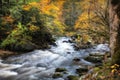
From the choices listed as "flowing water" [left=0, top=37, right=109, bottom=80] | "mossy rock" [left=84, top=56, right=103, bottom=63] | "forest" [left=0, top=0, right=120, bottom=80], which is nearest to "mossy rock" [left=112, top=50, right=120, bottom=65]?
"forest" [left=0, top=0, right=120, bottom=80]

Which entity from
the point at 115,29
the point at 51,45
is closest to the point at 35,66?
the point at 115,29

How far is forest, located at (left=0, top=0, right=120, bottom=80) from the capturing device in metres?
7.28

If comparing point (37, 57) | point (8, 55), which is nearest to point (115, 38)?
point (37, 57)

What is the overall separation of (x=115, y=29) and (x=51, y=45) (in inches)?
595

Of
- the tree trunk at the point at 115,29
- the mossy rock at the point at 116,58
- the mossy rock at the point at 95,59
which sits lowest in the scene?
the mossy rock at the point at 95,59

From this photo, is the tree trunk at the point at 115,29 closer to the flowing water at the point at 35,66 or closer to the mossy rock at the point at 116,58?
the mossy rock at the point at 116,58

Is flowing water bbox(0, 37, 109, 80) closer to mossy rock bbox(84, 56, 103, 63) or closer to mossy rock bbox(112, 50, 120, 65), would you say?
mossy rock bbox(84, 56, 103, 63)

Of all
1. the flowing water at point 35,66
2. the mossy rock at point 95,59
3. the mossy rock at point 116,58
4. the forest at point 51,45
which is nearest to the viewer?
the mossy rock at point 116,58

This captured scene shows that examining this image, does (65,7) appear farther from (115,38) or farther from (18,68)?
(115,38)

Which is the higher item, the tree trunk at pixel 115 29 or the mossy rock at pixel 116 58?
the tree trunk at pixel 115 29

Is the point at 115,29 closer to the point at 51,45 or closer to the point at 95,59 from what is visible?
the point at 95,59

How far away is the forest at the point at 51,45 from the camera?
728 centimetres

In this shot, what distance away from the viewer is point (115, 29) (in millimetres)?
6363

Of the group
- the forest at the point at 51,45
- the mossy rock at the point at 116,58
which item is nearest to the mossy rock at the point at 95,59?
the forest at the point at 51,45
